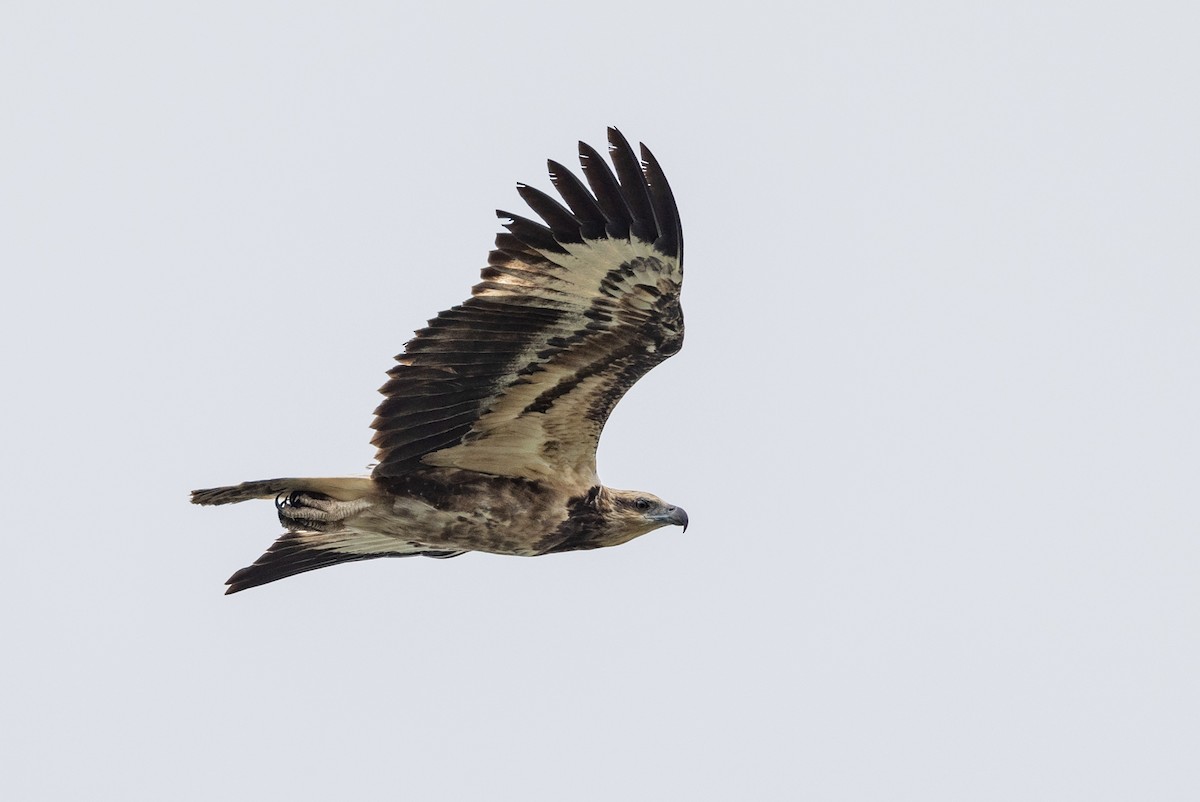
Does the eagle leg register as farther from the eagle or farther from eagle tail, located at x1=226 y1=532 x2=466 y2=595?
eagle tail, located at x1=226 y1=532 x2=466 y2=595

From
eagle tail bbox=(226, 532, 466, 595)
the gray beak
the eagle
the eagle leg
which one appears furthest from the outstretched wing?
eagle tail bbox=(226, 532, 466, 595)

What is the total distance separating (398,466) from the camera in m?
13.7

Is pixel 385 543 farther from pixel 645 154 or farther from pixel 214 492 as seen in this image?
pixel 645 154

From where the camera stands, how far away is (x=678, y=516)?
564 inches

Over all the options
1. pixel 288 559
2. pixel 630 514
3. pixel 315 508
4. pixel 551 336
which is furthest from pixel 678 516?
pixel 288 559

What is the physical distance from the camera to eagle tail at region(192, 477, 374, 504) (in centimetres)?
1356

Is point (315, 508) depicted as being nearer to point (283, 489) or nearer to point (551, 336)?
point (283, 489)

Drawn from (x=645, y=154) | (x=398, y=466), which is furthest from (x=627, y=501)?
(x=645, y=154)

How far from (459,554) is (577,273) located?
2.98 metres

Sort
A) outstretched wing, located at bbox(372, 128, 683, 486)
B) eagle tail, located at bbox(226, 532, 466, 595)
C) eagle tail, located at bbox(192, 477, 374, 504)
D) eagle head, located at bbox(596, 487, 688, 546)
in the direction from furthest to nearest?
eagle tail, located at bbox(226, 532, 466, 595), eagle head, located at bbox(596, 487, 688, 546), eagle tail, located at bbox(192, 477, 374, 504), outstretched wing, located at bbox(372, 128, 683, 486)

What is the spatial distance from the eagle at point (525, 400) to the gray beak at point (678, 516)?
0.01 meters

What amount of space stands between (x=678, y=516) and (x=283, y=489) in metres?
2.74

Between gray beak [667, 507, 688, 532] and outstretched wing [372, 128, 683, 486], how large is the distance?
2.42ft

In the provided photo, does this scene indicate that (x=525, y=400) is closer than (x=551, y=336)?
No
